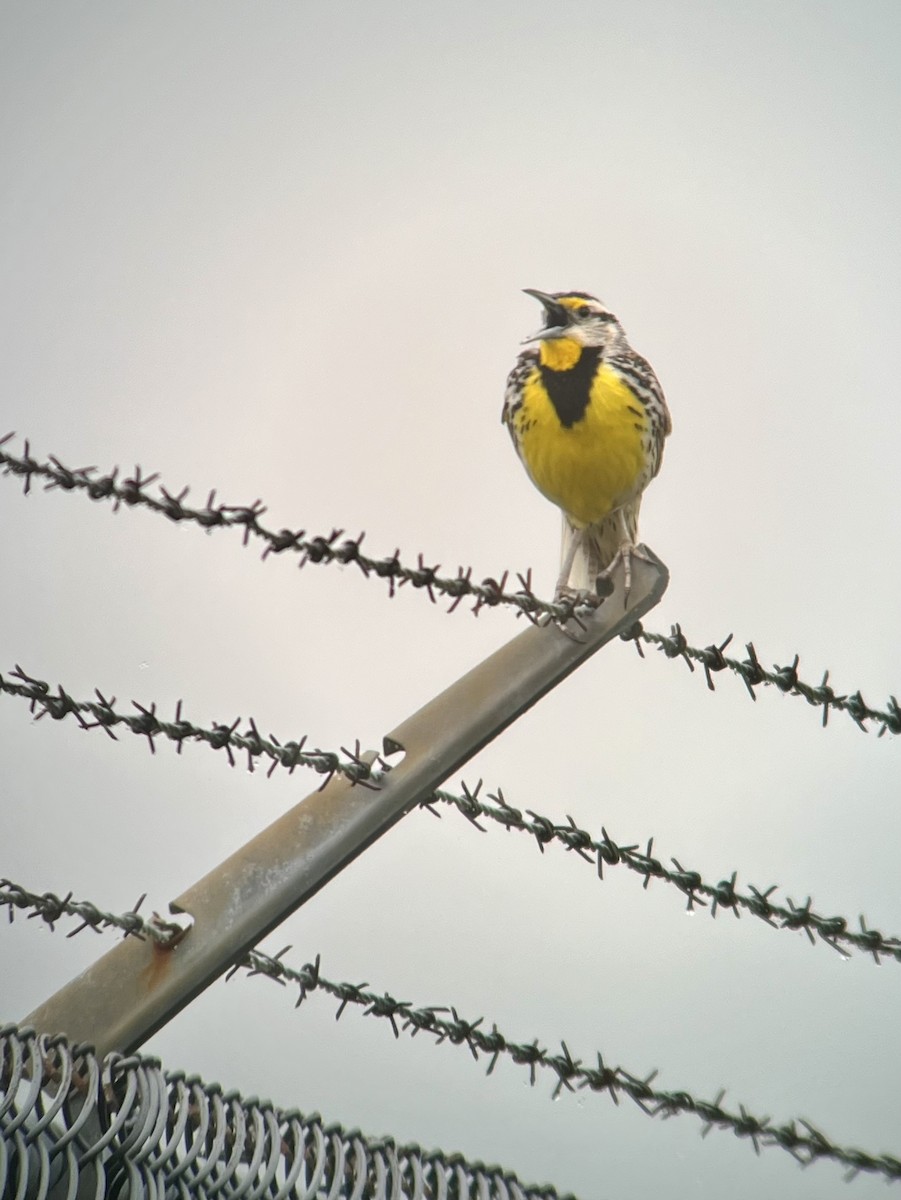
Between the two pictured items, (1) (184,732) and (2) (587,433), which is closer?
(1) (184,732)

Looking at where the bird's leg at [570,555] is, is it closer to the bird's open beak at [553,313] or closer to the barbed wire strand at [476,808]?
the bird's open beak at [553,313]

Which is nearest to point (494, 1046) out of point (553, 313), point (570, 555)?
point (570, 555)

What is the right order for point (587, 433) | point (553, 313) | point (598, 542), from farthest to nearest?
point (553, 313), point (598, 542), point (587, 433)

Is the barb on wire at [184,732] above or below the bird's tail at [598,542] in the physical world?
below

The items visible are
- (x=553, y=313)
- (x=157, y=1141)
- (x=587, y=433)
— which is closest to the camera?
(x=157, y=1141)

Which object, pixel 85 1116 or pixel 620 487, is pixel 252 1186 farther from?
pixel 620 487

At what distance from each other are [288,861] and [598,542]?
2.73m

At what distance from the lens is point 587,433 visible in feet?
12.7


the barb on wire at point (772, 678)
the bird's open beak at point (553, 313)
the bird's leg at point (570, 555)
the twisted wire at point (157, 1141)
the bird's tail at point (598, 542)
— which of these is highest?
the bird's open beak at point (553, 313)

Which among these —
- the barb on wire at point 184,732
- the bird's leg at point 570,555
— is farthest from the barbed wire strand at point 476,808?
the bird's leg at point 570,555

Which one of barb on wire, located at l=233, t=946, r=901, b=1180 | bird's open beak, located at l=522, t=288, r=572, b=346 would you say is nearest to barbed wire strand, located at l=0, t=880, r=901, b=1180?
barb on wire, located at l=233, t=946, r=901, b=1180

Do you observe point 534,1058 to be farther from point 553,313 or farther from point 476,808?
point 553,313

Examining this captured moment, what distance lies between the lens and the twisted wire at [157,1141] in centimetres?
124

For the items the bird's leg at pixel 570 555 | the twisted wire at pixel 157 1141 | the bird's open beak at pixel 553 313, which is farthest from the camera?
the bird's open beak at pixel 553 313
